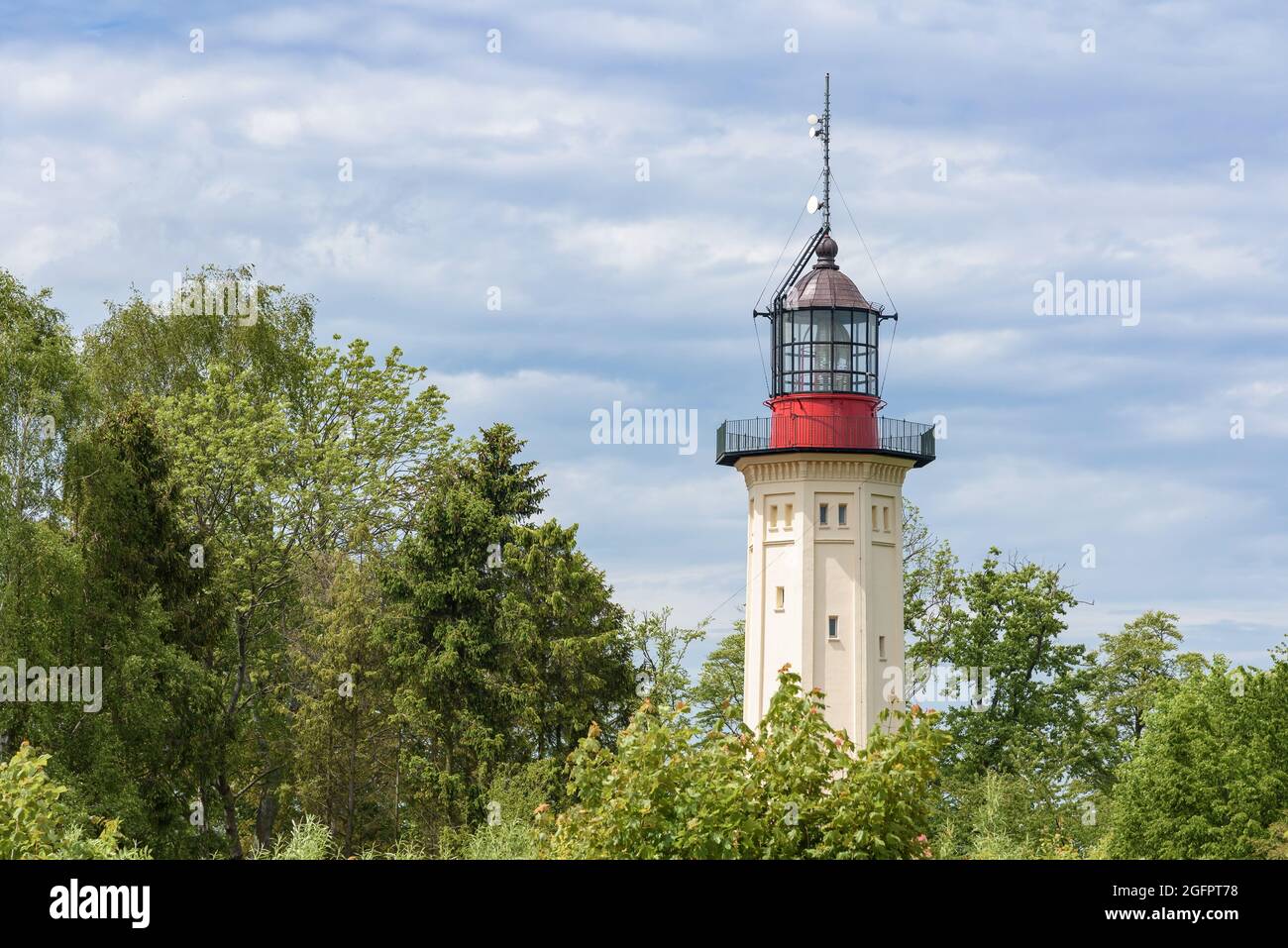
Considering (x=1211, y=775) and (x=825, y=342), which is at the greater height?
(x=825, y=342)

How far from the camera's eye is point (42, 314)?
40.8m

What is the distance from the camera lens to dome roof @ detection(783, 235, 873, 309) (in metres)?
42.3

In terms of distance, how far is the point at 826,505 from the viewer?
42.3 m

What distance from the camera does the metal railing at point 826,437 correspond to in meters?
42.0

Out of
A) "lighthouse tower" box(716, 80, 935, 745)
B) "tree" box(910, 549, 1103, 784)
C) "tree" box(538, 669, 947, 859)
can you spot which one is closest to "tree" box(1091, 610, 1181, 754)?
"tree" box(910, 549, 1103, 784)

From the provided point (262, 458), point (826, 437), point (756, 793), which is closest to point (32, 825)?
point (756, 793)

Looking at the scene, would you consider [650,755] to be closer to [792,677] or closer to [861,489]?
[792,677]

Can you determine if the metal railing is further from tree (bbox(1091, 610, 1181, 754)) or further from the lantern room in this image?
tree (bbox(1091, 610, 1181, 754))

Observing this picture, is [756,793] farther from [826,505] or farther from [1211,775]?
[1211,775]

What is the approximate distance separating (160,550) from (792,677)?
2549 cm

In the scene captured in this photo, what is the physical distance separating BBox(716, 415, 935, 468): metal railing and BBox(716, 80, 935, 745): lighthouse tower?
0.12 ft

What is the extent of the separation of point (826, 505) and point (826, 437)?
5.72ft

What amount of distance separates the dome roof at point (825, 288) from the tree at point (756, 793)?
2254 cm
